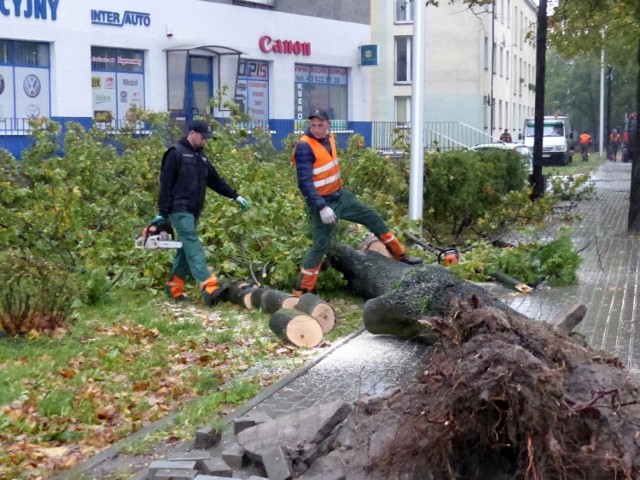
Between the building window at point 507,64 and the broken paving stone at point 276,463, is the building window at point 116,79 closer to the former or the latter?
the broken paving stone at point 276,463

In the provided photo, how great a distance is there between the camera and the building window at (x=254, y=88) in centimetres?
3275

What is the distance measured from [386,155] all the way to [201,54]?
47.2 ft

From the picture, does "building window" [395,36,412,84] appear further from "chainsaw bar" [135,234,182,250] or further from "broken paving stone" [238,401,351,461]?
"broken paving stone" [238,401,351,461]

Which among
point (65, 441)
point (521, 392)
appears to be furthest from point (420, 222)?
point (521, 392)

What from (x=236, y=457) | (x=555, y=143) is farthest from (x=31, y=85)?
(x=555, y=143)

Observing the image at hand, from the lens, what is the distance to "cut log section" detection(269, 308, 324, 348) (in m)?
8.69

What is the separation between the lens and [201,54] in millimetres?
30734

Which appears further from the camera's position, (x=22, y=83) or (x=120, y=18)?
(x=120, y=18)

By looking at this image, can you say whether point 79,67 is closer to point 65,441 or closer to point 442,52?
point 65,441

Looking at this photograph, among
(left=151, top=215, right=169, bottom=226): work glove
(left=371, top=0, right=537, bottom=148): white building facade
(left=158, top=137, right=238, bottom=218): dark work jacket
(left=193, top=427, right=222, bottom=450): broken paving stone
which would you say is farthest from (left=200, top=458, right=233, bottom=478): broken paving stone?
(left=371, top=0, right=537, bottom=148): white building facade

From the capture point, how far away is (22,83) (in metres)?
26.2

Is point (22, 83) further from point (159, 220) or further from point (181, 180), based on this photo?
point (181, 180)

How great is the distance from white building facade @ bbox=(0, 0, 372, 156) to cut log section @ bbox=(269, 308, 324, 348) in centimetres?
1126

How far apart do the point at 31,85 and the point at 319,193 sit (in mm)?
17816
